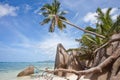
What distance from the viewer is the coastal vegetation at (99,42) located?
1147 centimetres

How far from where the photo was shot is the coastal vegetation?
11466 mm

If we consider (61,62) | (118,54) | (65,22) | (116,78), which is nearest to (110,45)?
(118,54)

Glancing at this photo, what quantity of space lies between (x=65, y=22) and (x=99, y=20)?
14.6ft

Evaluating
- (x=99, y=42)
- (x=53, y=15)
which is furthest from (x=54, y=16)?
(x=99, y=42)

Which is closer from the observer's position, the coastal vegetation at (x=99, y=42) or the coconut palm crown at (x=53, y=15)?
the coastal vegetation at (x=99, y=42)

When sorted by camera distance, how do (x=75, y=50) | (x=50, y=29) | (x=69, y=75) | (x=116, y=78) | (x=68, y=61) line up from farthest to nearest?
1. (x=50, y=29)
2. (x=75, y=50)
3. (x=68, y=61)
4. (x=69, y=75)
5. (x=116, y=78)

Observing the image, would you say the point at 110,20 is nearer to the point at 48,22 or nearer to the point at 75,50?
the point at 75,50

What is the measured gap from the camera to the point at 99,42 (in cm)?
1900

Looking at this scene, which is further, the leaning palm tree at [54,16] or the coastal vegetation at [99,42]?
the leaning palm tree at [54,16]

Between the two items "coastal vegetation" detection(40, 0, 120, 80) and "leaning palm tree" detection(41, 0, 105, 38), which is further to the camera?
"leaning palm tree" detection(41, 0, 105, 38)

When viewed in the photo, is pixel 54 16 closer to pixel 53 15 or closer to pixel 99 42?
pixel 53 15

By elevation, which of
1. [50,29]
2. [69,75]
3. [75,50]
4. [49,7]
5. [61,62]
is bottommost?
[69,75]

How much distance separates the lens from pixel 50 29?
23.2 metres

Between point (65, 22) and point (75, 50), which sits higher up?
point (65, 22)
